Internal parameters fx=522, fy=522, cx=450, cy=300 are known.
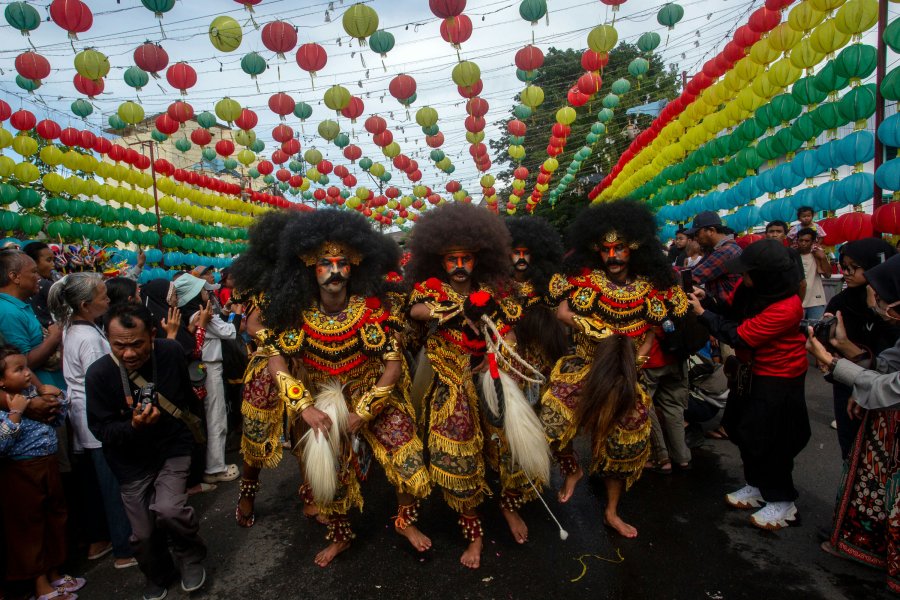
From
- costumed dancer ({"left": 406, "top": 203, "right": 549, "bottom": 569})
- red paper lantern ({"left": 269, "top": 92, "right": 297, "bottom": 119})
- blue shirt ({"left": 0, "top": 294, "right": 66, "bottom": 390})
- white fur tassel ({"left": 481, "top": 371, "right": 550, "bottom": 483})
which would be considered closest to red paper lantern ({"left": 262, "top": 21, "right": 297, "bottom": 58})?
red paper lantern ({"left": 269, "top": 92, "right": 297, "bottom": 119})

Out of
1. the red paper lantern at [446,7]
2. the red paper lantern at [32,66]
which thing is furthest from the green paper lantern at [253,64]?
the red paper lantern at [446,7]

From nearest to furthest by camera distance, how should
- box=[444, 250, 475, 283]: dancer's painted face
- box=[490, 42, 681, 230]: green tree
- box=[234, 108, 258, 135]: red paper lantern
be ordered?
box=[444, 250, 475, 283]: dancer's painted face
box=[234, 108, 258, 135]: red paper lantern
box=[490, 42, 681, 230]: green tree

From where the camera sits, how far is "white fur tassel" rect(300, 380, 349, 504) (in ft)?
10.2

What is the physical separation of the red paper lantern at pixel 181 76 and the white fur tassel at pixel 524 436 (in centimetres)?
723

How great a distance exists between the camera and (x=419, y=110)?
10.4 metres

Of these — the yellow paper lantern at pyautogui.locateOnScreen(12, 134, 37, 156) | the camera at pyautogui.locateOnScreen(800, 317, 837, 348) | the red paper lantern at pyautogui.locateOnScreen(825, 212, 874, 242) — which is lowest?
the camera at pyautogui.locateOnScreen(800, 317, 837, 348)

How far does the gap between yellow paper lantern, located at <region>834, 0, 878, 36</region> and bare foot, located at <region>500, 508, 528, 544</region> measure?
5917 mm

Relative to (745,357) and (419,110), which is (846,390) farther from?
(419,110)

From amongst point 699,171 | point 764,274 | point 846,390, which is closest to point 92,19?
point 764,274

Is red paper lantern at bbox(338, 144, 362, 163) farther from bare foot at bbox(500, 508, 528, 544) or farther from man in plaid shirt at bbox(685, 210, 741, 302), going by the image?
bare foot at bbox(500, 508, 528, 544)

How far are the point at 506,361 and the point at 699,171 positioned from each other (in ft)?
29.2

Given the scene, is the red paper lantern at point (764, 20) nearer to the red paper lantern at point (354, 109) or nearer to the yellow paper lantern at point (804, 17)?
the yellow paper lantern at point (804, 17)

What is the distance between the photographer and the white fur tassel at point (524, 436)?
10.9 feet

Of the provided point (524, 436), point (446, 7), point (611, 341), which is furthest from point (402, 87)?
point (524, 436)
